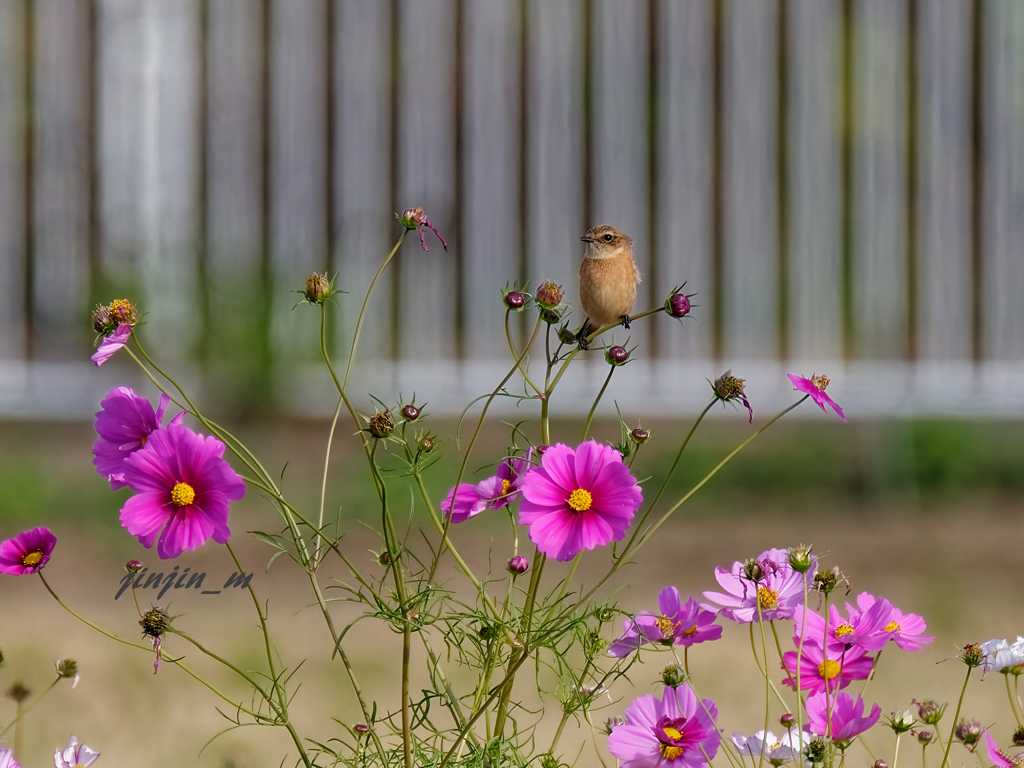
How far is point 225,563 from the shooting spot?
3.87 metres

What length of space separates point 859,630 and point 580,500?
389 millimetres

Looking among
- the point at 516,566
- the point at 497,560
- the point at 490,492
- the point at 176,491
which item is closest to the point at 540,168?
the point at 497,560

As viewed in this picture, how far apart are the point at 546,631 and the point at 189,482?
385 mm

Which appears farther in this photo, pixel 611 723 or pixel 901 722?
pixel 611 723

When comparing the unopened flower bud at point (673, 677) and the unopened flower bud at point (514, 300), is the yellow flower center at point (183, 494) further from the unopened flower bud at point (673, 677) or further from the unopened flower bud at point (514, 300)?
the unopened flower bud at point (673, 677)

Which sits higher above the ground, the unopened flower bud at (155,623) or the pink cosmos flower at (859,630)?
the unopened flower bud at (155,623)

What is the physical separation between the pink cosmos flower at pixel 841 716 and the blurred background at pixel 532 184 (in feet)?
11.2

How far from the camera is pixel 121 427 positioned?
1316 mm

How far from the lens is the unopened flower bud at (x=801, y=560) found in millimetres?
1172

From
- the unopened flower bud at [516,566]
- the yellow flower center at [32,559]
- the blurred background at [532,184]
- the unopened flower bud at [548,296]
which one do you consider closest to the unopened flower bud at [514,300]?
the unopened flower bud at [548,296]

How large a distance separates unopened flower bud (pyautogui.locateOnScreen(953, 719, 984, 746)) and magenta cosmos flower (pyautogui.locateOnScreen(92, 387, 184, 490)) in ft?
2.97

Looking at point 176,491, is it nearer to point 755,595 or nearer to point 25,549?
point 25,549

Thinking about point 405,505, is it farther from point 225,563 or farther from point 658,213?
point 658,213

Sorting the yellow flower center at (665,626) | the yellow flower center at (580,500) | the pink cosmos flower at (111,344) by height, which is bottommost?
the yellow flower center at (665,626)
